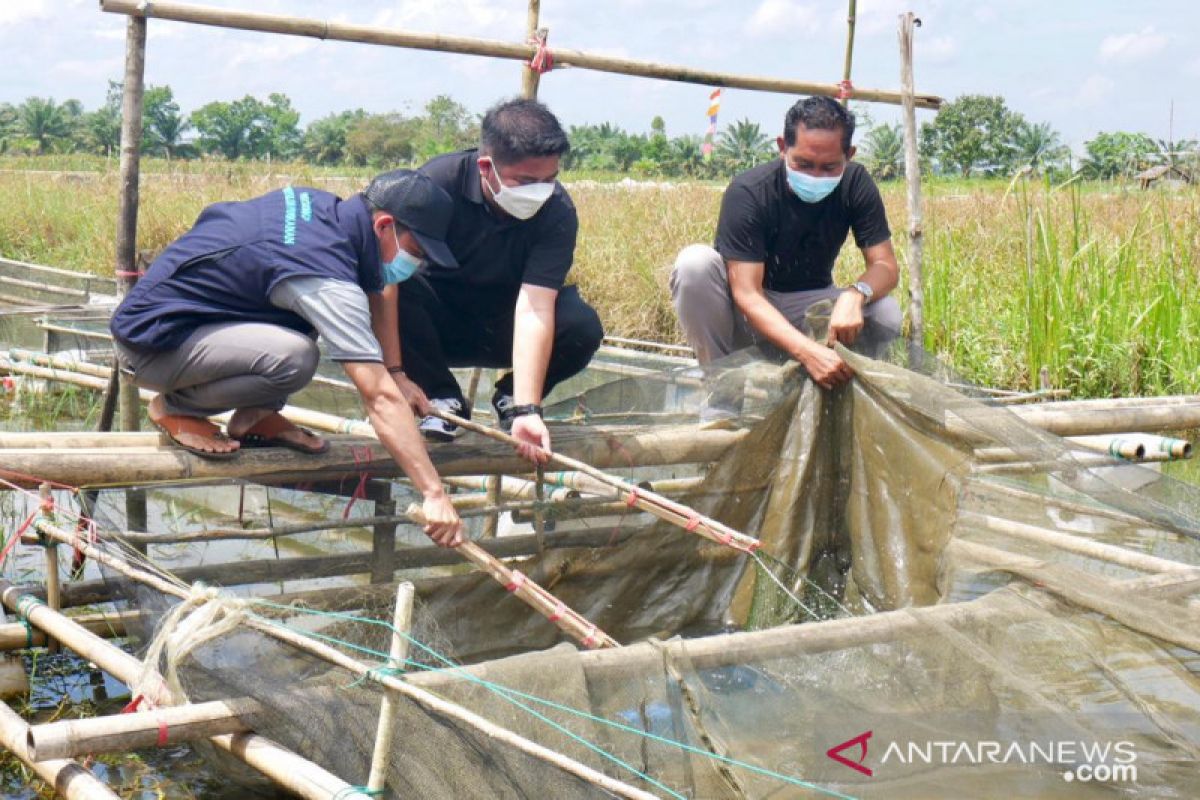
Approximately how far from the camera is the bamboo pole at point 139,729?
7.09 ft

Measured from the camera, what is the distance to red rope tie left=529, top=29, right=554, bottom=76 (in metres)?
4.36

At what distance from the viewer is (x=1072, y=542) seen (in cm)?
290

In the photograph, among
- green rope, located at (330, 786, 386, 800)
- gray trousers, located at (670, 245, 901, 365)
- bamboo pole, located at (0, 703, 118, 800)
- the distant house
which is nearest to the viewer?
green rope, located at (330, 786, 386, 800)

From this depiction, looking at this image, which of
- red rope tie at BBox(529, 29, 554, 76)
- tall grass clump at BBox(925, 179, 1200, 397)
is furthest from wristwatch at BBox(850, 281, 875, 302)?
tall grass clump at BBox(925, 179, 1200, 397)

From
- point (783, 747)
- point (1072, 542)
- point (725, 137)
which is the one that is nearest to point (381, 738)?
point (783, 747)

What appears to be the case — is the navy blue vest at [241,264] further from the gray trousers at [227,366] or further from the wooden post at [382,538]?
the wooden post at [382,538]

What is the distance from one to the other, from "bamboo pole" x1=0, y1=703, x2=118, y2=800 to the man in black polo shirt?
1308mm

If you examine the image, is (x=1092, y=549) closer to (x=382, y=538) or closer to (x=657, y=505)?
(x=657, y=505)

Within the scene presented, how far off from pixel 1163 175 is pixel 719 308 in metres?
3.48

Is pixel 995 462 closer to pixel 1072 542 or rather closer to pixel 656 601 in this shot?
pixel 1072 542

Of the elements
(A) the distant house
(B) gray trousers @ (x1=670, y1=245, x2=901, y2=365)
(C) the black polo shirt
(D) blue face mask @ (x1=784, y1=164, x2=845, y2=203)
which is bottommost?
(B) gray trousers @ (x1=670, y1=245, x2=901, y2=365)

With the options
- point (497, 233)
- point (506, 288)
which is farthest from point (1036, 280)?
point (497, 233)

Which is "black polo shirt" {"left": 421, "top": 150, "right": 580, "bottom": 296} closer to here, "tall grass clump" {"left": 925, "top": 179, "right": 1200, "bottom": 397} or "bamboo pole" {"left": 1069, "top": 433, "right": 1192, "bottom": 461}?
"bamboo pole" {"left": 1069, "top": 433, "right": 1192, "bottom": 461}

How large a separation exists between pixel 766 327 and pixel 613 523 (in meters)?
0.83
